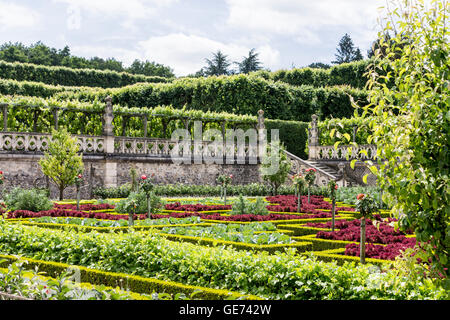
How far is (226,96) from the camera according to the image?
39.6 m

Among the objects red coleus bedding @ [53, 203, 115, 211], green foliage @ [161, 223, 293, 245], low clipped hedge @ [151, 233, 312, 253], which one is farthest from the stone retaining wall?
low clipped hedge @ [151, 233, 312, 253]

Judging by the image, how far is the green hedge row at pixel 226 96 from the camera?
39.6m

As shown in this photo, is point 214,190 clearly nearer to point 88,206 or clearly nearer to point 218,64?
point 88,206

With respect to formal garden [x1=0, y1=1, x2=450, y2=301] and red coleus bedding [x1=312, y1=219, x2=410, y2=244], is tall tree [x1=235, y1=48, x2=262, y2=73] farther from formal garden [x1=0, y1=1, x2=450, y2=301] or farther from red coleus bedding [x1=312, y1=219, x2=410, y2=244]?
red coleus bedding [x1=312, y1=219, x2=410, y2=244]

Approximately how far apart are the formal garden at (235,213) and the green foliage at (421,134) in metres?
0.01

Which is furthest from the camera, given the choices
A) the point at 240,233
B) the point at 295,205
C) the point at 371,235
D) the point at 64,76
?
the point at 64,76

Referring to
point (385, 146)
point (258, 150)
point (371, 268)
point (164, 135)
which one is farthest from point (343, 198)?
point (385, 146)

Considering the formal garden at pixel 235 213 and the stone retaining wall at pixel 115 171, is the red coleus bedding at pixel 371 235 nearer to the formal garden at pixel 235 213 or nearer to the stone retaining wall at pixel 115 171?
the formal garden at pixel 235 213

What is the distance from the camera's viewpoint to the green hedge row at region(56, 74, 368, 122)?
1559 inches

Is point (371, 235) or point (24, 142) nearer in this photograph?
point (371, 235)

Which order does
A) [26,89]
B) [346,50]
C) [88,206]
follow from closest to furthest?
[88,206]
[26,89]
[346,50]

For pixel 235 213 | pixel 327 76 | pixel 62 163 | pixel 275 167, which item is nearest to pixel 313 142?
pixel 275 167

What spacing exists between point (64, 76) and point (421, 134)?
50.0 meters

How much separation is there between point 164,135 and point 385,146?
27.6 m
